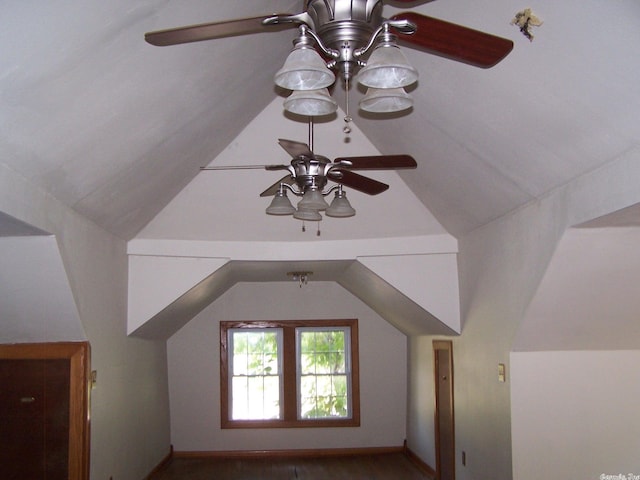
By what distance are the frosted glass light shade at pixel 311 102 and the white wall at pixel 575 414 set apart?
3.02m

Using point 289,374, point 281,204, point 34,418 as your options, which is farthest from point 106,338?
point 289,374

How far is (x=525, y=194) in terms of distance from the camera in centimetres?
463

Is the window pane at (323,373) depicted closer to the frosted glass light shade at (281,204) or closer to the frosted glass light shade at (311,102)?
the frosted glass light shade at (281,204)

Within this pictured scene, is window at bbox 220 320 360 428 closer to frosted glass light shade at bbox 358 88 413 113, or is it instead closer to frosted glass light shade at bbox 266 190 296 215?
frosted glass light shade at bbox 266 190 296 215

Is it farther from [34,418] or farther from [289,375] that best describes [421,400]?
[34,418]

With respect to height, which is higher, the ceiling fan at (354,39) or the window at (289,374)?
the ceiling fan at (354,39)

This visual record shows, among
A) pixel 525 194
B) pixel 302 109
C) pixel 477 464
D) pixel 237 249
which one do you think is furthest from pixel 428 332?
pixel 302 109

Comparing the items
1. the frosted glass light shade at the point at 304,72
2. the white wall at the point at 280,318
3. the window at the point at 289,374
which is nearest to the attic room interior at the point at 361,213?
the frosted glass light shade at the point at 304,72

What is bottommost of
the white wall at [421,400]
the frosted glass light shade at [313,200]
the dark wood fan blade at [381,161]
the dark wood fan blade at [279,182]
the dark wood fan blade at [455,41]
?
the white wall at [421,400]

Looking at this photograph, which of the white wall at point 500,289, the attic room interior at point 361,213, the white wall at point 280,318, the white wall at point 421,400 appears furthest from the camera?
the white wall at point 280,318

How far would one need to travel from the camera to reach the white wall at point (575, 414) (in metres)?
5.08

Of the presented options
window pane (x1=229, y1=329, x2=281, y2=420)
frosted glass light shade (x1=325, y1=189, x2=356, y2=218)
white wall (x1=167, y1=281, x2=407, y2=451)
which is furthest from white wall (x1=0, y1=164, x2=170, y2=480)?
frosted glass light shade (x1=325, y1=189, x2=356, y2=218)

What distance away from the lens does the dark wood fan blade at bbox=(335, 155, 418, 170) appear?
3982mm

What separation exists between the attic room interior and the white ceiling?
16 millimetres
